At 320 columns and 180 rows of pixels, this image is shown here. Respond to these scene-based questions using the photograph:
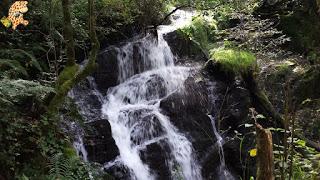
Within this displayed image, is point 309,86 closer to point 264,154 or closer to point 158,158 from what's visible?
point 158,158

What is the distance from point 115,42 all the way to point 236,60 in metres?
3.54

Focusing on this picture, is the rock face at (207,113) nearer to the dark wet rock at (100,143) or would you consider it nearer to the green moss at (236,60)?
the green moss at (236,60)

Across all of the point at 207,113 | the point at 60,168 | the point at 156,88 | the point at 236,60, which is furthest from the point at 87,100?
the point at 60,168

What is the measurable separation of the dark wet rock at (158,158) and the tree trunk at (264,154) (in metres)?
4.94

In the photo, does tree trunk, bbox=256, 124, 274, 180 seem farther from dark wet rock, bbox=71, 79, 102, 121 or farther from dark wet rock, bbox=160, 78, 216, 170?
dark wet rock, bbox=71, 79, 102, 121

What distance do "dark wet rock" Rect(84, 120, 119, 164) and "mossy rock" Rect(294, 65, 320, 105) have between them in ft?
21.8

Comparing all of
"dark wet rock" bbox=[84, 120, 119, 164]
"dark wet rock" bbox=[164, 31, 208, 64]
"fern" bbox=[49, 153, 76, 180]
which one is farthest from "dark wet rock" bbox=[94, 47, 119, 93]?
"fern" bbox=[49, 153, 76, 180]

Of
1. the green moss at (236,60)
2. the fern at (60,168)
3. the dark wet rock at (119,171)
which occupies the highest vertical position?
the green moss at (236,60)

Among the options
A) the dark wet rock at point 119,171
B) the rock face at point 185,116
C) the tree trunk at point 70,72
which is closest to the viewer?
the tree trunk at point 70,72

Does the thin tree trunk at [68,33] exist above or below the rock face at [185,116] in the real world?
above

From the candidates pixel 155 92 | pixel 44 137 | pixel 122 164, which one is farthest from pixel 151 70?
pixel 44 137

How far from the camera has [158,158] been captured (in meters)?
8.68

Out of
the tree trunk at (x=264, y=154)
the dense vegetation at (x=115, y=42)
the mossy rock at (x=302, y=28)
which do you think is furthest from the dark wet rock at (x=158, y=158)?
the mossy rock at (x=302, y=28)

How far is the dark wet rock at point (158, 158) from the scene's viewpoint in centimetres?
852
